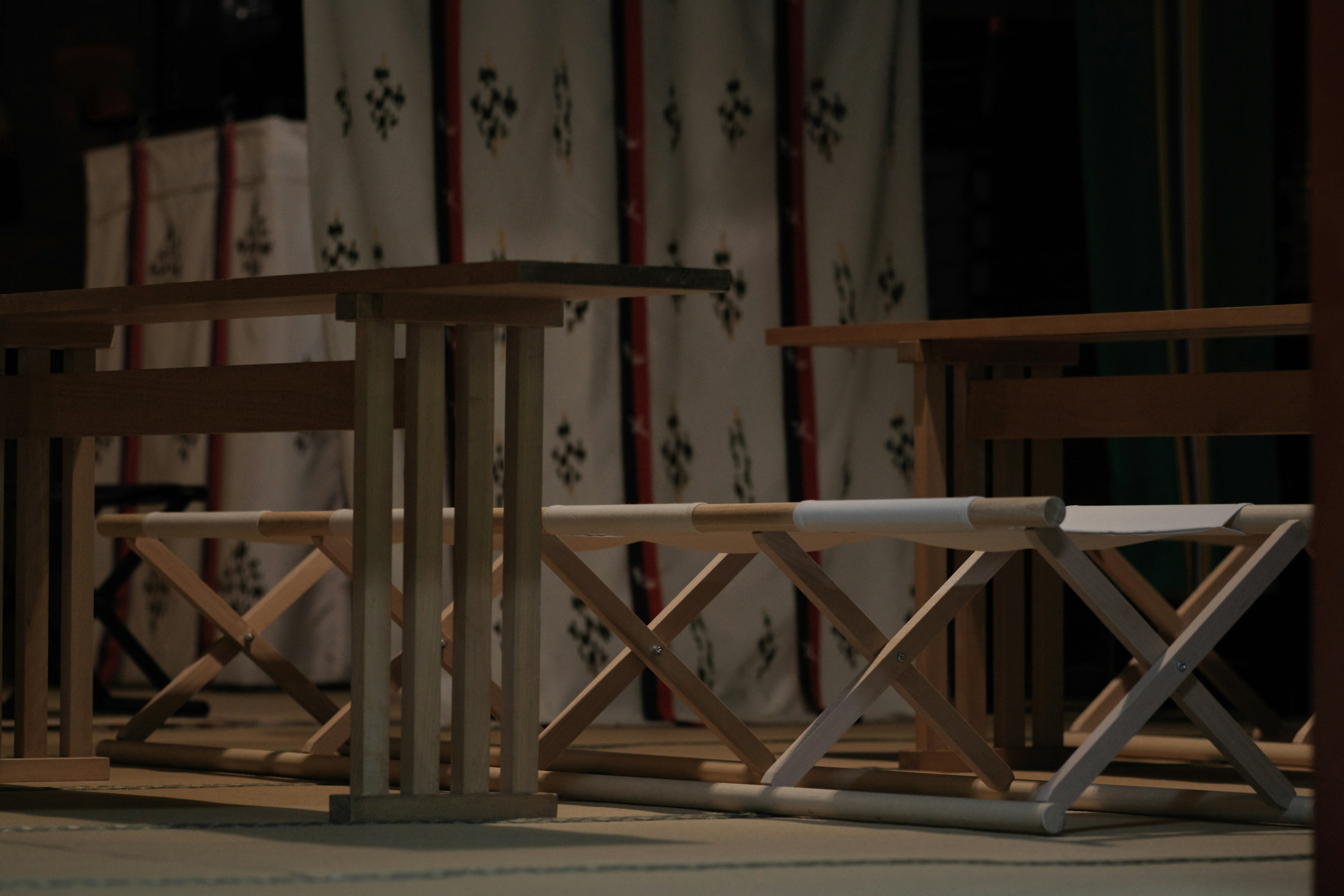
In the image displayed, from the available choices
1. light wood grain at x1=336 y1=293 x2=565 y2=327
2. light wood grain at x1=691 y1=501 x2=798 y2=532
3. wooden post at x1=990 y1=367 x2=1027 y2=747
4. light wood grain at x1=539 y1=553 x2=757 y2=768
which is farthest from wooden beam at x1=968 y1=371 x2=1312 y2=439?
light wood grain at x1=336 y1=293 x2=565 y2=327

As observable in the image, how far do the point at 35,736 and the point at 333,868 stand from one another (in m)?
1.22

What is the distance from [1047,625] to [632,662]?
2.91 feet

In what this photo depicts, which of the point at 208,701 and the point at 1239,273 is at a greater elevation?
the point at 1239,273

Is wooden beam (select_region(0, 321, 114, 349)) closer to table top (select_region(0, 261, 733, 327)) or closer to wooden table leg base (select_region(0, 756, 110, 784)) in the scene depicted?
table top (select_region(0, 261, 733, 327))

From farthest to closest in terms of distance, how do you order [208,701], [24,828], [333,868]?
[208,701] < [24,828] < [333,868]

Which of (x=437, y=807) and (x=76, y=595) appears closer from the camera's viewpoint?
(x=437, y=807)

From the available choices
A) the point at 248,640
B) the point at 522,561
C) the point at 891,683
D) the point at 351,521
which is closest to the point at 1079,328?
the point at 891,683

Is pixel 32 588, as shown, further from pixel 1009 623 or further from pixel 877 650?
pixel 1009 623

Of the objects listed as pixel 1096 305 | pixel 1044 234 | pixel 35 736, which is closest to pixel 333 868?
pixel 35 736

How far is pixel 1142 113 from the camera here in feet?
14.6

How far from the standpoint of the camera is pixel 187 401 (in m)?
2.77

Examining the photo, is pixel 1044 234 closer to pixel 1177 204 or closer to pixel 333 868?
pixel 1177 204

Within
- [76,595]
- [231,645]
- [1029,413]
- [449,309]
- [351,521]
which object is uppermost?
[449,309]

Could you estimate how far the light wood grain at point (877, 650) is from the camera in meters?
2.68
